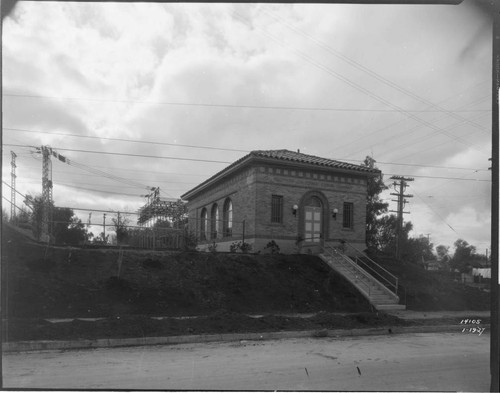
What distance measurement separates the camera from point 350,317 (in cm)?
1189

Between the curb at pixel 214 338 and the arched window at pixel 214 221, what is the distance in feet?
25.7

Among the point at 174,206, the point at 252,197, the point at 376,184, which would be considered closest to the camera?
the point at 376,184

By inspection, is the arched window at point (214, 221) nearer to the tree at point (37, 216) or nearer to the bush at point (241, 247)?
the bush at point (241, 247)

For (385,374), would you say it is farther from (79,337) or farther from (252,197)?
(252,197)

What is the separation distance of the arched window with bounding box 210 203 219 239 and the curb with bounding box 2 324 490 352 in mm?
7838

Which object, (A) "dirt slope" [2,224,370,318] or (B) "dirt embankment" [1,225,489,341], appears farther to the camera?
(A) "dirt slope" [2,224,370,318]

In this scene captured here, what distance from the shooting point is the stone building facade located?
35.3ft

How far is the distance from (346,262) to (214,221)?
7.35m

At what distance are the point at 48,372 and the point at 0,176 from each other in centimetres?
365

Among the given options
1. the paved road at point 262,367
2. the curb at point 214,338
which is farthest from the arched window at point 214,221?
the paved road at point 262,367

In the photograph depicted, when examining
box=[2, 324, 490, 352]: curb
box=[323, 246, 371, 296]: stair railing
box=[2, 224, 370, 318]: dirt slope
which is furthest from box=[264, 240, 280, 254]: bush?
box=[2, 324, 490, 352]: curb

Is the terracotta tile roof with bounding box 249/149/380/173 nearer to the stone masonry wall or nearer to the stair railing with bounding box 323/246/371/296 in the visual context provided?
the stone masonry wall

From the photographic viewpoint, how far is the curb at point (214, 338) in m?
8.24

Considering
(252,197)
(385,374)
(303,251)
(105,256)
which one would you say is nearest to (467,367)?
(385,374)
